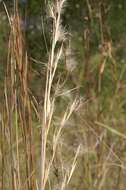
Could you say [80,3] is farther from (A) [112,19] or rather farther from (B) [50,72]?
(B) [50,72]

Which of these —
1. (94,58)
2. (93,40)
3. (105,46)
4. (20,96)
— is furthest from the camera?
(93,40)

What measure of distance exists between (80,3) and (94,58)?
983mm

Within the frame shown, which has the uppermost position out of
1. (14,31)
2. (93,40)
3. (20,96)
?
(14,31)

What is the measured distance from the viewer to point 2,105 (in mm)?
1254

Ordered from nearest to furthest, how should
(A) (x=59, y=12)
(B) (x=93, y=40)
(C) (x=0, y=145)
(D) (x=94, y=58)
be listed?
(A) (x=59, y=12) < (C) (x=0, y=145) < (D) (x=94, y=58) < (B) (x=93, y=40)

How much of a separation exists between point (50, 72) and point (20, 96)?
0.13m

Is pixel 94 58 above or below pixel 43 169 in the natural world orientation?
below

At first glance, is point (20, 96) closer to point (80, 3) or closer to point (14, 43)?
point (14, 43)

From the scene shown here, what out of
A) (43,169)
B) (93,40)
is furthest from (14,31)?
(93,40)

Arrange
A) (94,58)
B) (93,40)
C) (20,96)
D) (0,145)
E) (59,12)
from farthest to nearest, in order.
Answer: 1. (93,40)
2. (94,58)
3. (0,145)
4. (20,96)
5. (59,12)

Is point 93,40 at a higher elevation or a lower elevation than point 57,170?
lower

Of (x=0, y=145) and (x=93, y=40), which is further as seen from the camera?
(x=93, y=40)

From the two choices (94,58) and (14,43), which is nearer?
(14,43)

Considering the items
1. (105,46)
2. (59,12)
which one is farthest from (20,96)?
(105,46)
